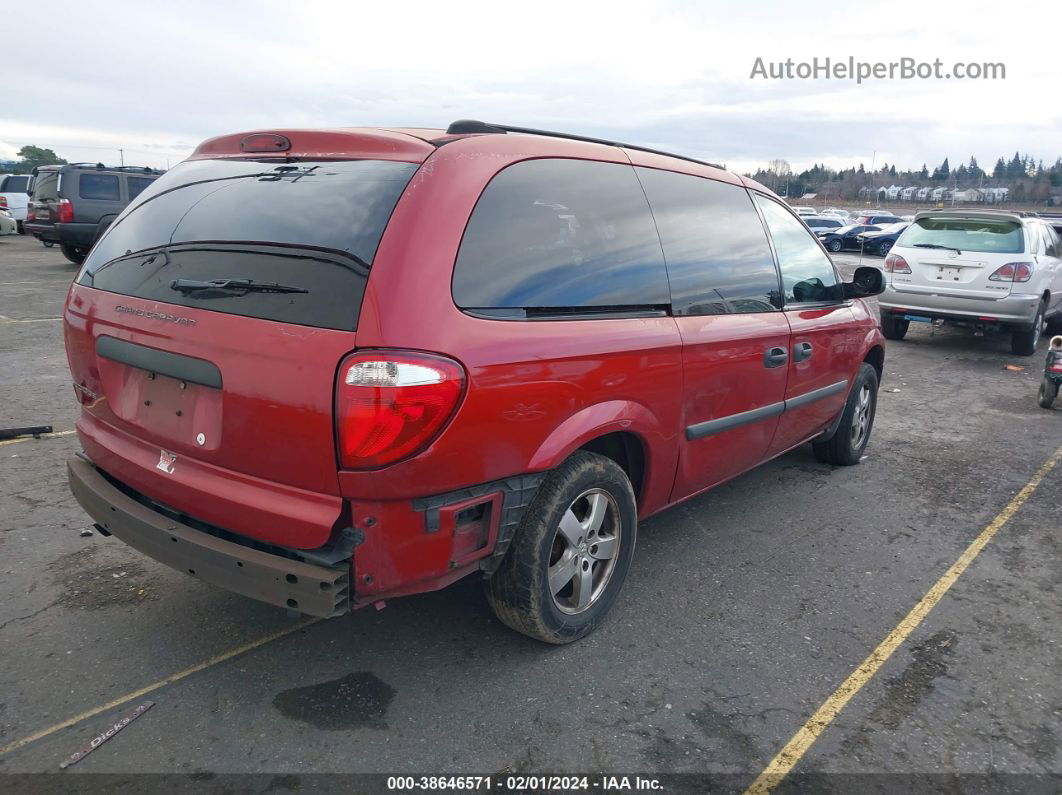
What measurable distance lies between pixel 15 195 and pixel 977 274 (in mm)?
26570

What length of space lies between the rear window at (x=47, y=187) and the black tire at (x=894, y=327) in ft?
51.3

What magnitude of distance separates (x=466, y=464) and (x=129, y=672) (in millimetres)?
1502

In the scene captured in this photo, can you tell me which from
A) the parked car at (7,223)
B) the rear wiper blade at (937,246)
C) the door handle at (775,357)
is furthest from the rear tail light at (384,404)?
the parked car at (7,223)

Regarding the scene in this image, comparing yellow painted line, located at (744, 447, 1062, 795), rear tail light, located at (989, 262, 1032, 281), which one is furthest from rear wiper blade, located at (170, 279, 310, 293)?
rear tail light, located at (989, 262, 1032, 281)

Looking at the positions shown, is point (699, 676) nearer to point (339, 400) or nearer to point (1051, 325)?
point (339, 400)

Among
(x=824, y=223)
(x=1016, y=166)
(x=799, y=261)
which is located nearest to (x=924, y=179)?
(x=1016, y=166)

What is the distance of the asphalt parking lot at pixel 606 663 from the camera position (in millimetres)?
2521

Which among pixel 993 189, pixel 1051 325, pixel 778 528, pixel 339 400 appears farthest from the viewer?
pixel 993 189

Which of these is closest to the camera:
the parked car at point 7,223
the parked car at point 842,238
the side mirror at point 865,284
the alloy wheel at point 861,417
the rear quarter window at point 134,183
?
the side mirror at point 865,284

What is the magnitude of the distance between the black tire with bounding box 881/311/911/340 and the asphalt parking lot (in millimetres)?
6613

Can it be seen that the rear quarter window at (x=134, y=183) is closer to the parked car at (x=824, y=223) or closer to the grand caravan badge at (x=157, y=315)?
the grand caravan badge at (x=157, y=315)

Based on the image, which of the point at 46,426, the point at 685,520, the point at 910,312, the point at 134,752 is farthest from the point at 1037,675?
the point at 910,312

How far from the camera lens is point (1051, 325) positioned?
1211cm

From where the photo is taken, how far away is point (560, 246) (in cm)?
291
